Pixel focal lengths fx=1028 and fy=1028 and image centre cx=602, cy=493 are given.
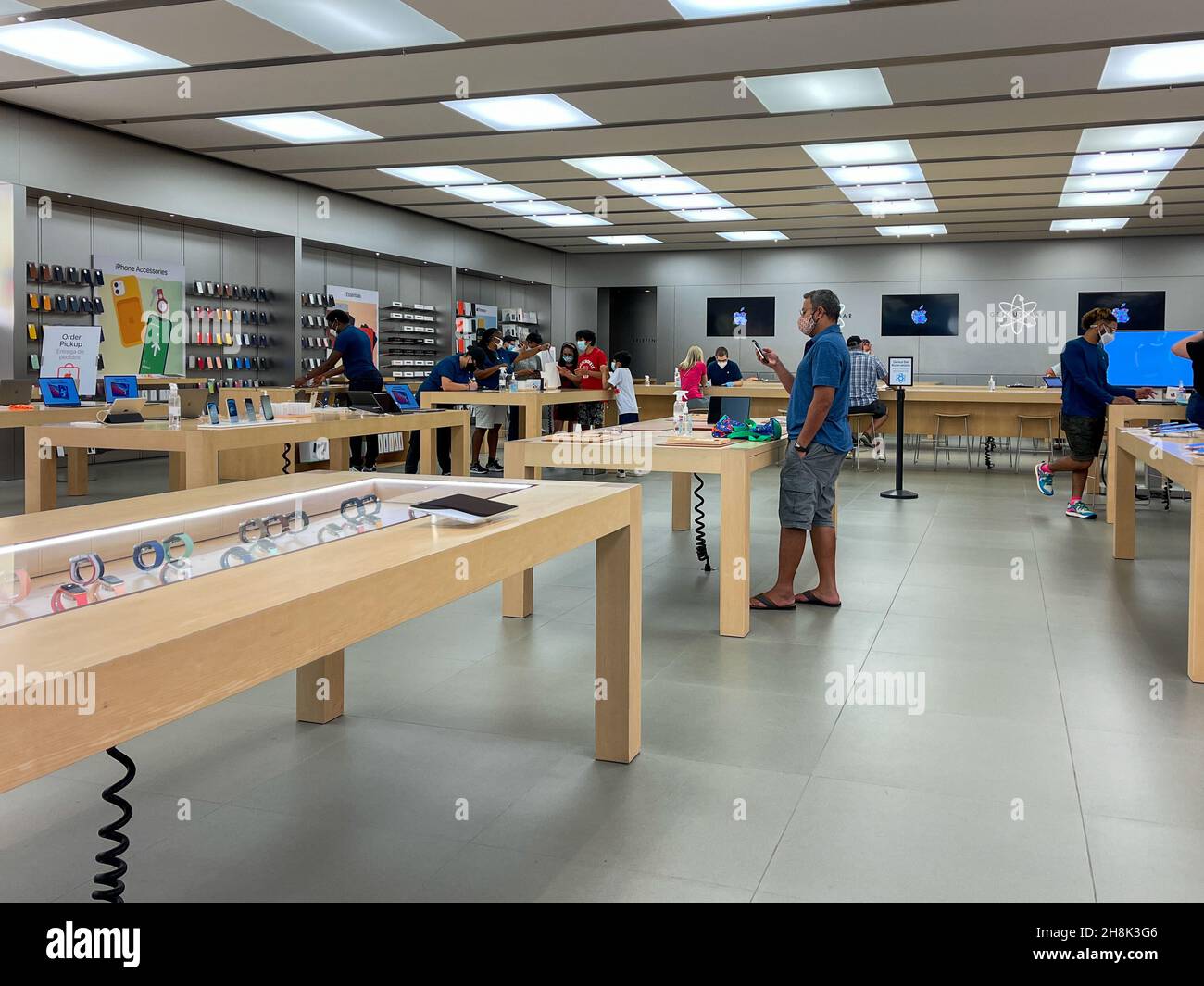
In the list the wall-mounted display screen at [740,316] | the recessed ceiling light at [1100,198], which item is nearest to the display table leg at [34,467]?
the recessed ceiling light at [1100,198]

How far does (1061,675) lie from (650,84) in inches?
231

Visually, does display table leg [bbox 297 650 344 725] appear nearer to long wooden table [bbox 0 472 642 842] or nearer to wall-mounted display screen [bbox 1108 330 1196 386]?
long wooden table [bbox 0 472 642 842]

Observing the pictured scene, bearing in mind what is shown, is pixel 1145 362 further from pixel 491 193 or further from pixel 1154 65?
pixel 491 193

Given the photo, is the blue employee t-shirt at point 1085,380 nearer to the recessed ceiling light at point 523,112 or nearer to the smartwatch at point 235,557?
the recessed ceiling light at point 523,112

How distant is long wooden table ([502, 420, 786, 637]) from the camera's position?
4.31m

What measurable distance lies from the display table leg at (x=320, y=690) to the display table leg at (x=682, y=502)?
3.85 meters

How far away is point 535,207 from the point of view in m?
14.0

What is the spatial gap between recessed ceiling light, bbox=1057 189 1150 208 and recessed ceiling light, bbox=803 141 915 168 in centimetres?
333

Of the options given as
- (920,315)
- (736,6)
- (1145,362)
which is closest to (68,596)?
(736,6)

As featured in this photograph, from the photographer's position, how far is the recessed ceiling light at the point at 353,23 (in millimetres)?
6391

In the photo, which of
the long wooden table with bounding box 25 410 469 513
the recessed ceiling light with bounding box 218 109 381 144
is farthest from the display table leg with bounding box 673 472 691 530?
the recessed ceiling light with bounding box 218 109 381 144

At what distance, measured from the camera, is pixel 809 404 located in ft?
15.1
